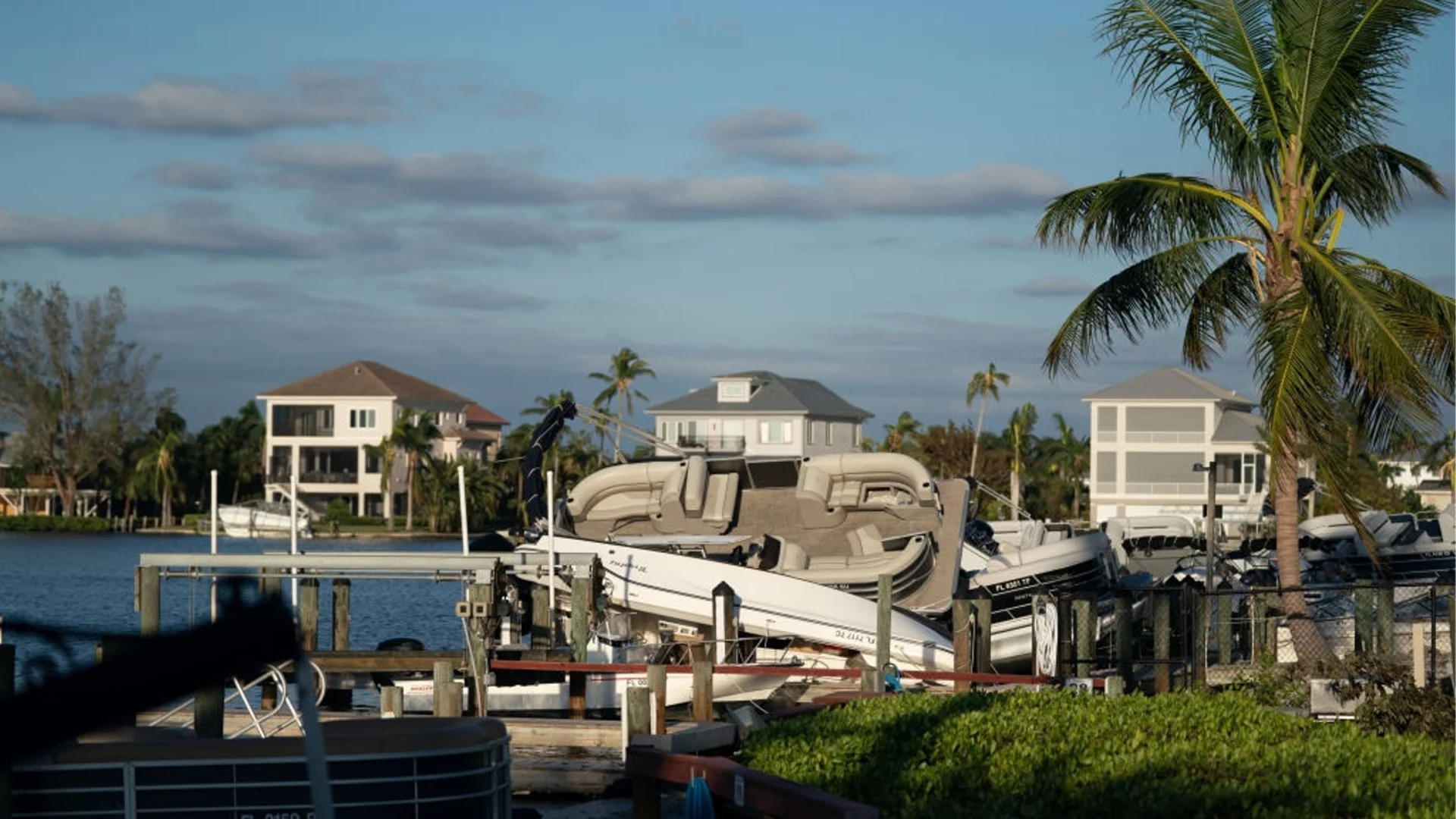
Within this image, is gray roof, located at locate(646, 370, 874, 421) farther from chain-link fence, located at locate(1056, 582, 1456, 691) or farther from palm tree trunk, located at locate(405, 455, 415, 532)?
chain-link fence, located at locate(1056, 582, 1456, 691)

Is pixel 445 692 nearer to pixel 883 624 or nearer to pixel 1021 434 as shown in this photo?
pixel 883 624

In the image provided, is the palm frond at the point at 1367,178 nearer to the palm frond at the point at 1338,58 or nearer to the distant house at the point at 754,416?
the palm frond at the point at 1338,58

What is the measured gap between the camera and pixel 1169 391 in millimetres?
96625

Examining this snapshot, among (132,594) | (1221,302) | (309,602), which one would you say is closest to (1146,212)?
(1221,302)

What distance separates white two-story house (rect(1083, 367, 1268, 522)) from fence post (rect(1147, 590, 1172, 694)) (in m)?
74.6

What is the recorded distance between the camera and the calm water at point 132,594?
137 ft

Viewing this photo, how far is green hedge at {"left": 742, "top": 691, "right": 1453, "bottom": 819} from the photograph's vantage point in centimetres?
1073

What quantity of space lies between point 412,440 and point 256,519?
37.0 ft

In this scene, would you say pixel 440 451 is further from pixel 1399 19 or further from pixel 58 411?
pixel 1399 19

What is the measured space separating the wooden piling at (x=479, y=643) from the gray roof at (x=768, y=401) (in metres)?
84.9

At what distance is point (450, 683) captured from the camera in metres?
16.9

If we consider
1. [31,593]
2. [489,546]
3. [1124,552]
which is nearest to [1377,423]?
[489,546]

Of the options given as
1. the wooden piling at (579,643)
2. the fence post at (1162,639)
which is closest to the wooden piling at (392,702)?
the wooden piling at (579,643)

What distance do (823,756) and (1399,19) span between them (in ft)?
36.5
